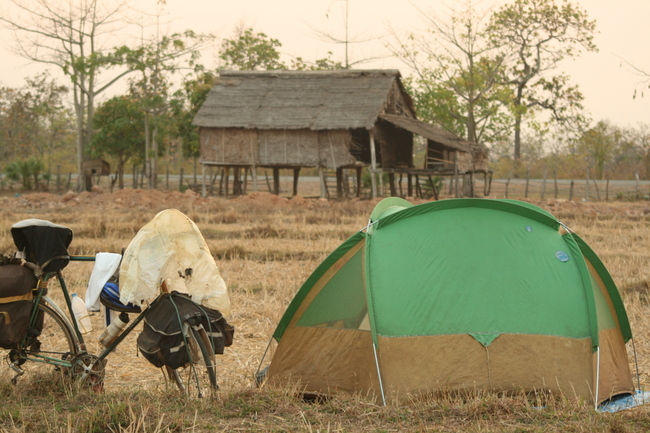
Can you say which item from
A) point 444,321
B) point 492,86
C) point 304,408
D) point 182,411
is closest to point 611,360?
point 444,321

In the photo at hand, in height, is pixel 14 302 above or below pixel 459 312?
above

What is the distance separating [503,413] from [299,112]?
1062 inches

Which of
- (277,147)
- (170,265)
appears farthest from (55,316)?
(277,147)

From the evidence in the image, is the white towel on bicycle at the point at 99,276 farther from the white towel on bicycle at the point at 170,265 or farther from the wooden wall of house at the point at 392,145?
the wooden wall of house at the point at 392,145

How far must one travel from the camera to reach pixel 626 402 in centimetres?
531

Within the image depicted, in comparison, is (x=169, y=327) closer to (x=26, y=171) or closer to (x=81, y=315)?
(x=81, y=315)

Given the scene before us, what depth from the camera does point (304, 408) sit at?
4.73 metres

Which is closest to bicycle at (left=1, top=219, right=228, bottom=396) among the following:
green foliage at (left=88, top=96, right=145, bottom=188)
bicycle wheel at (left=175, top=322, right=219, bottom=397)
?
bicycle wheel at (left=175, top=322, right=219, bottom=397)

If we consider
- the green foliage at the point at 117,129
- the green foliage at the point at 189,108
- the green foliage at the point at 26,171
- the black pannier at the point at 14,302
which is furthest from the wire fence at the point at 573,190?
the black pannier at the point at 14,302

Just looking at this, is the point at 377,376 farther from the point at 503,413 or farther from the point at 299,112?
the point at 299,112

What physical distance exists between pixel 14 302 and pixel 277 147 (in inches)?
1050

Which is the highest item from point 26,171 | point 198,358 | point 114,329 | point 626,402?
point 26,171

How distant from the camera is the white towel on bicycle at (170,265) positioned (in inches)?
192

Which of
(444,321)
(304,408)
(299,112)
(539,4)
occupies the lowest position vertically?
(304,408)
